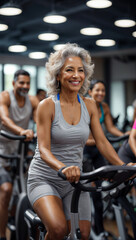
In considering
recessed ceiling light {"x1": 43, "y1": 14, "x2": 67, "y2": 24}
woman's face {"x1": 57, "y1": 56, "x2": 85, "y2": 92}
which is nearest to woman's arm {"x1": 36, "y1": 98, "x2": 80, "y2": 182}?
woman's face {"x1": 57, "y1": 56, "x2": 85, "y2": 92}

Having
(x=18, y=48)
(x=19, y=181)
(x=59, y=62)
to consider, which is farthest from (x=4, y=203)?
(x=18, y=48)

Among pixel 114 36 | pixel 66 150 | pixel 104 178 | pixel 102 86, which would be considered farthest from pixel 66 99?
pixel 114 36

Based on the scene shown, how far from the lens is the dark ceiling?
757 centimetres

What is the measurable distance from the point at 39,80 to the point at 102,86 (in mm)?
9855

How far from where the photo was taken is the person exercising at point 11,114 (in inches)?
127

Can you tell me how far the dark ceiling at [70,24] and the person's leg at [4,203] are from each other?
3.37 meters

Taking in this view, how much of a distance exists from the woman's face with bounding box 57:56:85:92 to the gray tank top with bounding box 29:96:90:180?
0.12 meters

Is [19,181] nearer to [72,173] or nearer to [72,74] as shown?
[72,74]

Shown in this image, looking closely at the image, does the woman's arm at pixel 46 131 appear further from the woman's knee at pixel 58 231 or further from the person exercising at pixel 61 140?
the woman's knee at pixel 58 231

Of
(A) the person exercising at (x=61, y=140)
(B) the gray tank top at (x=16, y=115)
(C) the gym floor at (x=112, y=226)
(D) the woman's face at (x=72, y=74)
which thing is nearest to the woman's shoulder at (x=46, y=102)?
(A) the person exercising at (x=61, y=140)

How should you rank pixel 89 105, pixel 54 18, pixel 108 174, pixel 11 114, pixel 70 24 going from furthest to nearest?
pixel 70 24 → pixel 54 18 → pixel 11 114 → pixel 89 105 → pixel 108 174

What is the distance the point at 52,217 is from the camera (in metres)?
1.88

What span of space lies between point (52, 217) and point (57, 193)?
0.59ft

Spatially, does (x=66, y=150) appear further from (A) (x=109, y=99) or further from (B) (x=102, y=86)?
(A) (x=109, y=99)
